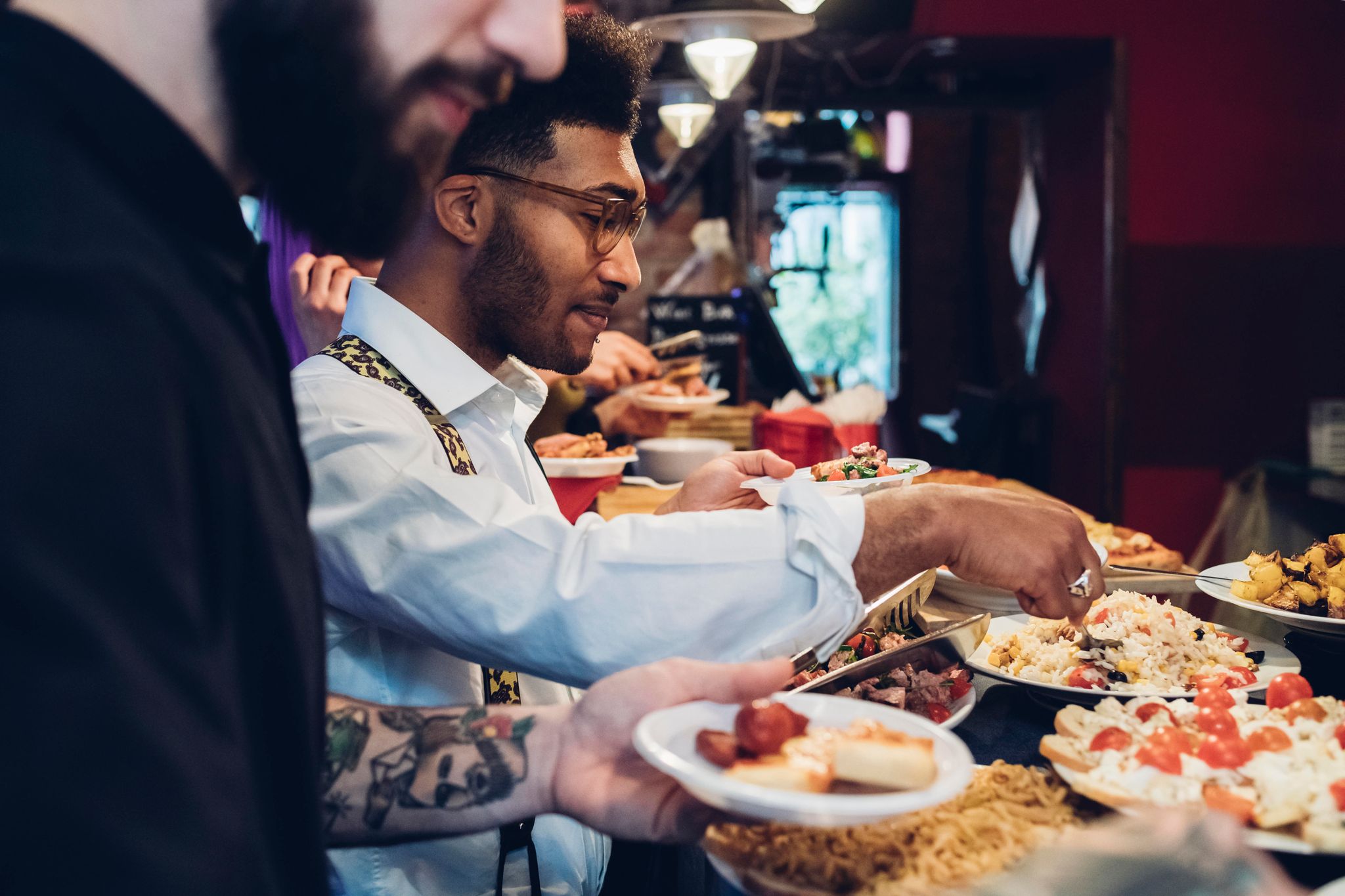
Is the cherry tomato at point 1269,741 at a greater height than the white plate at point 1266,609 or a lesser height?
greater

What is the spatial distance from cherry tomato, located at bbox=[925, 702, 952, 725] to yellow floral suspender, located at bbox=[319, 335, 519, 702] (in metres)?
0.68

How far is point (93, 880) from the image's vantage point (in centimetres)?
73

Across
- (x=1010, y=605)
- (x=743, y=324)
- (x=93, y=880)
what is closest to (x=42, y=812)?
(x=93, y=880)

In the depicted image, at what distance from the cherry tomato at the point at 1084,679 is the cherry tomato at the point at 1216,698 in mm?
172

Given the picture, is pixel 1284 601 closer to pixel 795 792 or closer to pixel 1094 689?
pixel 1094 689

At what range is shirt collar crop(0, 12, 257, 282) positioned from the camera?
799 millimetres

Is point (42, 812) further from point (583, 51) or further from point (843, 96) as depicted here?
point (843, 96)

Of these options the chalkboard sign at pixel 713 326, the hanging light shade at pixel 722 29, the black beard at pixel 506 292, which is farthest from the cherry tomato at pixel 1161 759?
the chalkboard sign at pixel 713 326

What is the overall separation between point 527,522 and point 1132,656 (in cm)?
94

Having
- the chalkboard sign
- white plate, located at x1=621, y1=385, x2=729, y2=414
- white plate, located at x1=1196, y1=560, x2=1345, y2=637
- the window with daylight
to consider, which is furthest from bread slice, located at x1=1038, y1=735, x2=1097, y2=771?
the window with daylight

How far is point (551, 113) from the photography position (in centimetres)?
187

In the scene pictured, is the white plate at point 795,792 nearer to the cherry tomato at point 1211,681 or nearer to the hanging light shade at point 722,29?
the cherry tomato at point 1211,681

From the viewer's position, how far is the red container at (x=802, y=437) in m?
3.29

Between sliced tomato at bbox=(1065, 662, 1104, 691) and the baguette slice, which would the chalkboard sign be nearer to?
sliced tomato at bbox=(1065, 662, 1104, 691)
